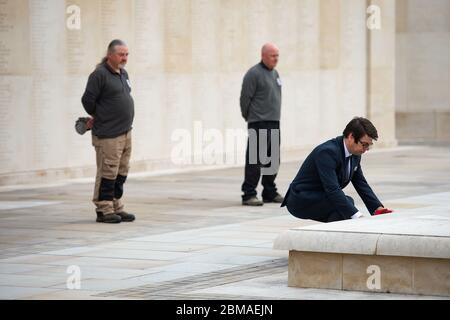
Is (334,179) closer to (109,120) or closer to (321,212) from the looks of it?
(321,212)

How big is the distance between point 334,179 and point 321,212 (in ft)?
1.35

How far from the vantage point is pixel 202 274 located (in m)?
10.2

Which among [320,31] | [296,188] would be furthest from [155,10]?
[296,188]

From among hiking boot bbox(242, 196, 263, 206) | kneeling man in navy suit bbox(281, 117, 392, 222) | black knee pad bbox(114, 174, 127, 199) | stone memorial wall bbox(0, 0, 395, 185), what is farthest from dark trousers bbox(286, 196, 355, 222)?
stone memorial wall bbox(0, 0, 395, 185)

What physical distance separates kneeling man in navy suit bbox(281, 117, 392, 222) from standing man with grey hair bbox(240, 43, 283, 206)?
4877 millimetres

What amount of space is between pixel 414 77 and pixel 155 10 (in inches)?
426

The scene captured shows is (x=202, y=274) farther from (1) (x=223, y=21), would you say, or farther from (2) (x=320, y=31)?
(2) (x=320, y=31)

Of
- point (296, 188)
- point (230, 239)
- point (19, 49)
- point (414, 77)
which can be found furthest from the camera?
point (414, 77)

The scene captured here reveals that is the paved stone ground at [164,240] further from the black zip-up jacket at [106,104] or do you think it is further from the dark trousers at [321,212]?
the black zip-up jacket at [106,104]

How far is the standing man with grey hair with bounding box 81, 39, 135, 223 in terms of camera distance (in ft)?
44.9

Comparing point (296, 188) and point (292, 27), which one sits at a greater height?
point (292, 27)

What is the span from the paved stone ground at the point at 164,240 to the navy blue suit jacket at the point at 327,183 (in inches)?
21.8

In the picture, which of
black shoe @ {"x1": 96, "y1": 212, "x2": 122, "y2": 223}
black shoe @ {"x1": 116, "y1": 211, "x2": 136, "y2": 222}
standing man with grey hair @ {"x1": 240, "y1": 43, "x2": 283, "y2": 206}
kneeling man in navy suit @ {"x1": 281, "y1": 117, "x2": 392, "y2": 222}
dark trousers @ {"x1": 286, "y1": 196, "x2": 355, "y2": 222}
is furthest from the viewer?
standing man with grey hair @ {"x1": 240, "y1": 43, "x2": 283, "y2": 206}

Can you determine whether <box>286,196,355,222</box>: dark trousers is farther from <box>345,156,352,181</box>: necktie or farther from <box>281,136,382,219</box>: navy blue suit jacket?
<box>345,156,352,181</box>: necktie
